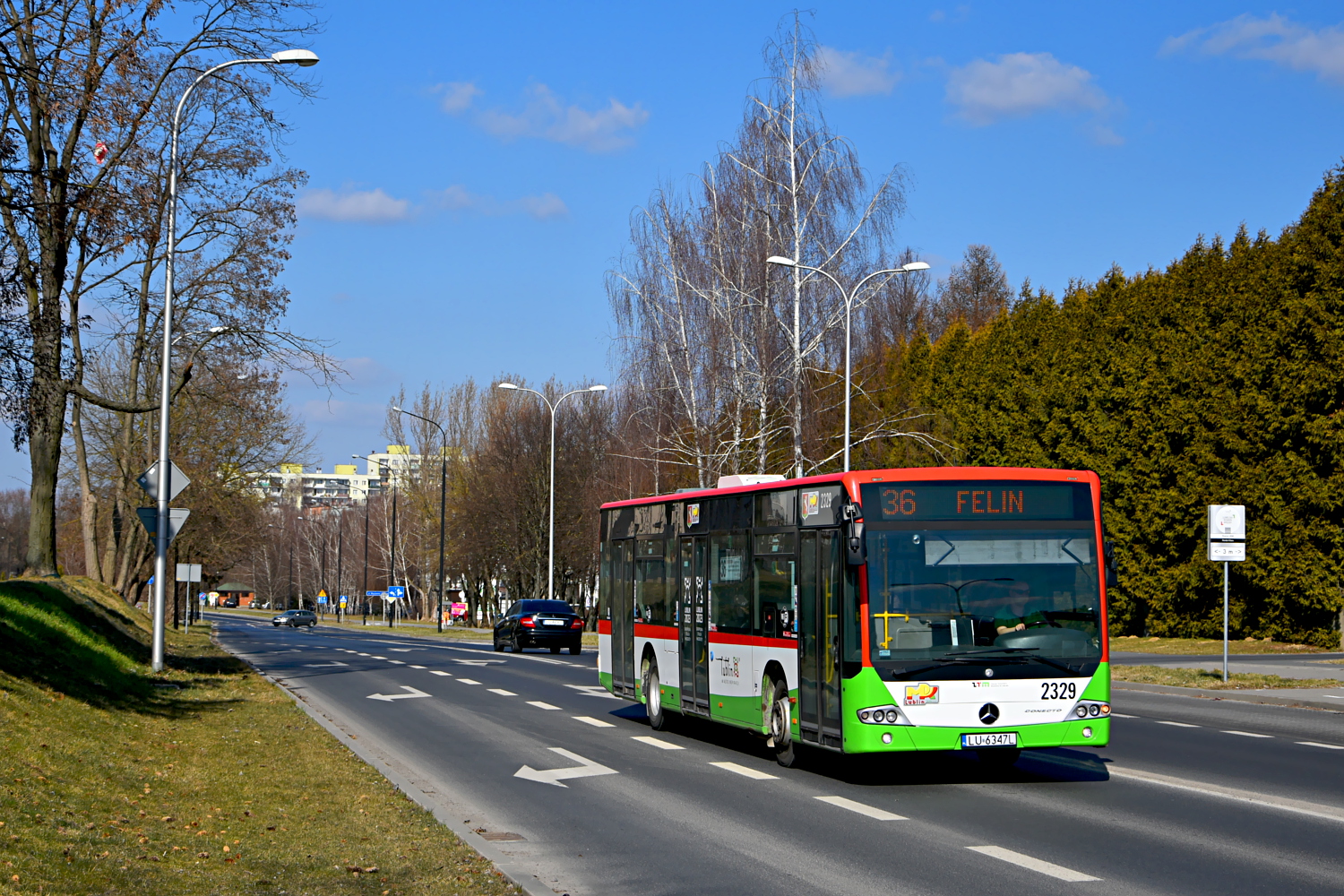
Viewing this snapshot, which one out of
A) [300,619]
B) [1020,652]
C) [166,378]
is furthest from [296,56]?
[300,619]

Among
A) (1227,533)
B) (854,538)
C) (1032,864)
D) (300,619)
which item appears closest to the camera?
(1032,864)

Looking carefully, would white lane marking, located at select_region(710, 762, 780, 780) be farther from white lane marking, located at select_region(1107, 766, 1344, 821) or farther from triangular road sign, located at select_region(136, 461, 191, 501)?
triangular road sign, located at select_region(136, 461, 191, 501)

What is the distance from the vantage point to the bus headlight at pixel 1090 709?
12.5m

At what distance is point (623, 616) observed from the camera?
1948 centimetres

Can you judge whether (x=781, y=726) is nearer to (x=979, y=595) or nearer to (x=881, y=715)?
(x=881, y=715)

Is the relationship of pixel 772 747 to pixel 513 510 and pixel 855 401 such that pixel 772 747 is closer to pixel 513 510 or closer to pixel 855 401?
pixel 855 401

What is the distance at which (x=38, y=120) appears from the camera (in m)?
27.2

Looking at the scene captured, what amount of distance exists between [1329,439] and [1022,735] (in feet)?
92.8

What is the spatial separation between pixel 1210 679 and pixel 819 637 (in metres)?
16.2

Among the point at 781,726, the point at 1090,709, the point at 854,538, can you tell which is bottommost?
the point at 781,726

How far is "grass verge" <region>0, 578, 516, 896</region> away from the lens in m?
7.70

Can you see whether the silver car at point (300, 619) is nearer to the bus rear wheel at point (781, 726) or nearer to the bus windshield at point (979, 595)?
the bus rear wheel at point (781, 726)

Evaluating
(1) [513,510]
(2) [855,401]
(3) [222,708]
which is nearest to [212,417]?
(2) [855,401]

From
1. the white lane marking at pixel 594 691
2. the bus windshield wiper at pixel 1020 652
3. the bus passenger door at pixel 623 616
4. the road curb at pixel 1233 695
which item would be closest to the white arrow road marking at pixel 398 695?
the white lane marking at pixel 594 691
